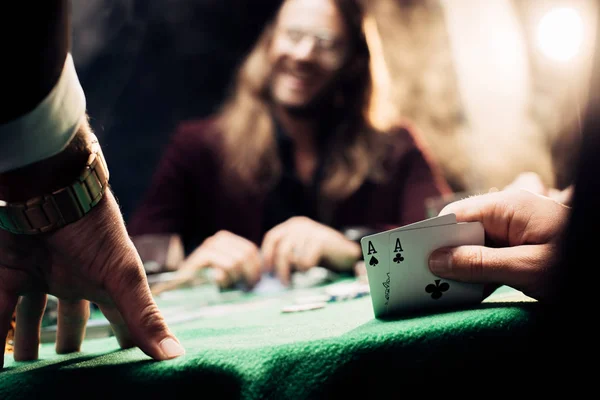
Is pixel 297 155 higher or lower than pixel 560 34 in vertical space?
lower

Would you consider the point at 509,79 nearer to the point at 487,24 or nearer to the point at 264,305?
the point at 487,24

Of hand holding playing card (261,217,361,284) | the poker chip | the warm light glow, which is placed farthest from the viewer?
the warm light glow

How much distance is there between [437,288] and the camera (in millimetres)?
838

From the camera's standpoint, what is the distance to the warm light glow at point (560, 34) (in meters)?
3.68

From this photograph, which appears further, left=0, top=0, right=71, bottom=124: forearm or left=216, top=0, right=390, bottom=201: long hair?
left=216, top=0, right=390, bottom=201: long hair

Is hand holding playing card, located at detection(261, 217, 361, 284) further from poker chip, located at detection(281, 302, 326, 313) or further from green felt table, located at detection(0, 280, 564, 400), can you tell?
green felt table, located at detection(0, 280, 564, 400)

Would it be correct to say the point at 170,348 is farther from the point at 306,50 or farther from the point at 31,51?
the point at 306,50

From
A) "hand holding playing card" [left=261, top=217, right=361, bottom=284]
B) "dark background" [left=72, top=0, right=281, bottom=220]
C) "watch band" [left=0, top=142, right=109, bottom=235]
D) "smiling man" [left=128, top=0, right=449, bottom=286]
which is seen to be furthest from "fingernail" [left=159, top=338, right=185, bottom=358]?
"dark background" [left=72, top=0, right=281, bottom=220]

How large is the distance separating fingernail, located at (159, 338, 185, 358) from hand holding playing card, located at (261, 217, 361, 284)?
4.50 ft

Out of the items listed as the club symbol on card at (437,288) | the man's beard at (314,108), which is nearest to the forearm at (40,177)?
the club symbol on card at (437,288)

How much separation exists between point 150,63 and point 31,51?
4291 mm

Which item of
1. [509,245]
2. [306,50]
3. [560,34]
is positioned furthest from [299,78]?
[509,245]

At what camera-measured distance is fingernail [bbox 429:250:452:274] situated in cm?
81

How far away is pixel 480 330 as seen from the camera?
68 centimetres
